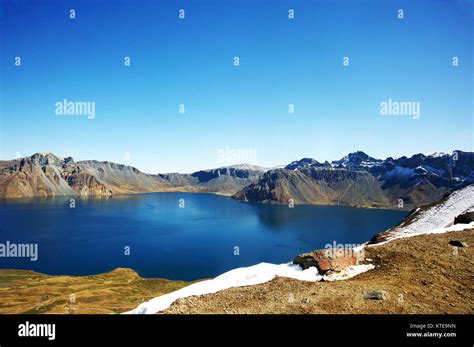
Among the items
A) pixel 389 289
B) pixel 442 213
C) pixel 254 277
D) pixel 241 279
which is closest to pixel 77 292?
pixel 241 279

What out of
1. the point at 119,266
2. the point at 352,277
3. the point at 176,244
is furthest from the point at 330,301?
the point at 176,244

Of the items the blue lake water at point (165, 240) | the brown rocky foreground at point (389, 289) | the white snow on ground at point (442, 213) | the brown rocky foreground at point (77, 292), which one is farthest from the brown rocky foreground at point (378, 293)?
the blue lake water at point (165, 240)

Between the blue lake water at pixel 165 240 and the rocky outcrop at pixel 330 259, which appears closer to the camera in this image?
the rocky outcrop at pixel 330 259

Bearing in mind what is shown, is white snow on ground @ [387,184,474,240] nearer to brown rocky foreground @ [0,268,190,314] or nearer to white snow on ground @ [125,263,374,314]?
white snow on ground @ [125,263,374,314]

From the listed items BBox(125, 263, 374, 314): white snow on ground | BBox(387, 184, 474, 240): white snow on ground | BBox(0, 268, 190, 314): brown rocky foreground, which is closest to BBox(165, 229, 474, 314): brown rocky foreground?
BBox(125, 263, 374, 314): white snow on ground

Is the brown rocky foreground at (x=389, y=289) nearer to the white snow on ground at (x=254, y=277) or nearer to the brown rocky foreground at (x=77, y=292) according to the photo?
the white snow on ground at (x=254, y=277)
